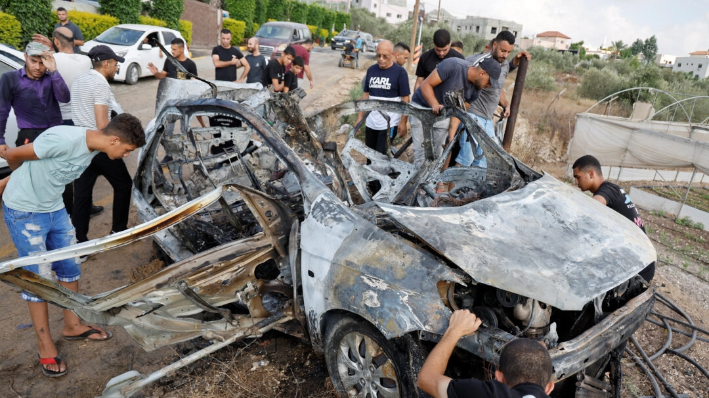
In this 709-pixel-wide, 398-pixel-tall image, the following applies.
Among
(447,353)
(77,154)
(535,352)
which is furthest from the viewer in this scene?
(77,154)

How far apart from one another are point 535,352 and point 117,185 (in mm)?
3878

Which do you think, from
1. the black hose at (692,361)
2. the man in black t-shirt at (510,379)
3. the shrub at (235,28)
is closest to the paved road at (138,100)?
the man in black t-shirt at (510,379)

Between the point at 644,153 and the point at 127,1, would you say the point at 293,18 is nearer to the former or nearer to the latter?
the point at 127,1

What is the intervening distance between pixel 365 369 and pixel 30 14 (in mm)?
15341

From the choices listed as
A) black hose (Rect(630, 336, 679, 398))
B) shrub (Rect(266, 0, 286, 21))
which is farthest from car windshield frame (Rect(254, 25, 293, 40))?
shrub (Rect(266, 0, 286, 21))

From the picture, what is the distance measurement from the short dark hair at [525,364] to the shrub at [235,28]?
2689 cm

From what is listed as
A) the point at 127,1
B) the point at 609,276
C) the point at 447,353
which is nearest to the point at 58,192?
the point at 447,353

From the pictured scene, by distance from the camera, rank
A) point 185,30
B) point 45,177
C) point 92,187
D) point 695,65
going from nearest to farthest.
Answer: point 45,177, point 92,187, point 185,30, point 695,65

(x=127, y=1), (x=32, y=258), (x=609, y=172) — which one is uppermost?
(x=127, y=1)

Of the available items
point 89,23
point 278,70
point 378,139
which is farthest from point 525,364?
point 89,23

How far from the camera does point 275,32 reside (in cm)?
1625

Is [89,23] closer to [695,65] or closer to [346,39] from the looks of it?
[346,39]

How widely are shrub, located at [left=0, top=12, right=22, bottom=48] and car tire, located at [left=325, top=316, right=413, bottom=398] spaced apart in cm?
1424

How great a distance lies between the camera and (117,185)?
4.24 m
